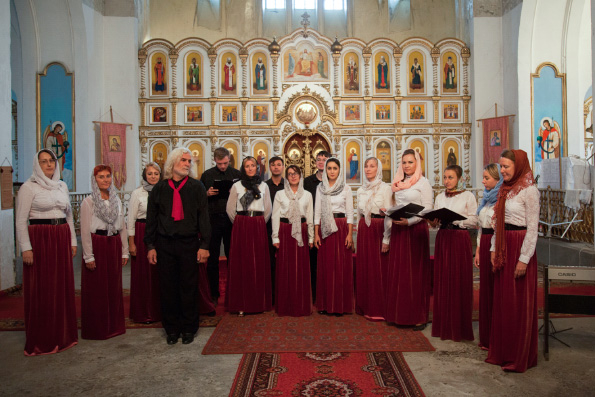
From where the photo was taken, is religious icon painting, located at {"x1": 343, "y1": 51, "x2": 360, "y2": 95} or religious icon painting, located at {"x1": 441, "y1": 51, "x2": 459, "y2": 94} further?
religious icon painting, located at {"x1": 343, "y1": 51, "x2": 360, "y2": 95}

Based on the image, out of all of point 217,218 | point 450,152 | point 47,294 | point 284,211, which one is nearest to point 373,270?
point 284,211

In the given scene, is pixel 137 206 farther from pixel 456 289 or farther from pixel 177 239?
pixel 456 289

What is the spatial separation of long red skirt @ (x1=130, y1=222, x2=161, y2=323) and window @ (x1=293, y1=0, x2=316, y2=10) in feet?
46.6

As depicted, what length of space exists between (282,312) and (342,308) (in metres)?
0.69

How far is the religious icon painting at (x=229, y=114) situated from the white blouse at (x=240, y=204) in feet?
29.2

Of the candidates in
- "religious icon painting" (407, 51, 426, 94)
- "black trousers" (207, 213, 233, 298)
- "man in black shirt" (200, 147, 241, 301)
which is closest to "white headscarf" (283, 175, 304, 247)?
"man in black shirt" (200, 147, 241, 301)

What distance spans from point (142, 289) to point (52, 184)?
5.09 ft

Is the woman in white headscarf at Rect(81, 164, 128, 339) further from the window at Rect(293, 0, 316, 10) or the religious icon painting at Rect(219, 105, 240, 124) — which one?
the window at Rect(293, 0, 316, 10)

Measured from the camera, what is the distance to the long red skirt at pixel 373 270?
519cm

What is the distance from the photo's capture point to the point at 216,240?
591 cm

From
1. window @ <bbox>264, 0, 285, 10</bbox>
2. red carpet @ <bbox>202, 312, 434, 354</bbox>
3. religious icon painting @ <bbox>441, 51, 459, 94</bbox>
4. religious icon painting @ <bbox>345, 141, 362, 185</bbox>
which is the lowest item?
red carpet @ <bbox>202, 312, 434, 354</bbox>

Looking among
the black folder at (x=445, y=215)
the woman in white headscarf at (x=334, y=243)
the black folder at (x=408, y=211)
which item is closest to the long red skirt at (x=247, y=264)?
the woman in white headscarf at (x=334, y=243)

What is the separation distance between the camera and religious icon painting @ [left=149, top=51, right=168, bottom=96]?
13938mm

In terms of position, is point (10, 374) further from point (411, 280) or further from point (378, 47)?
point (378, 47)
